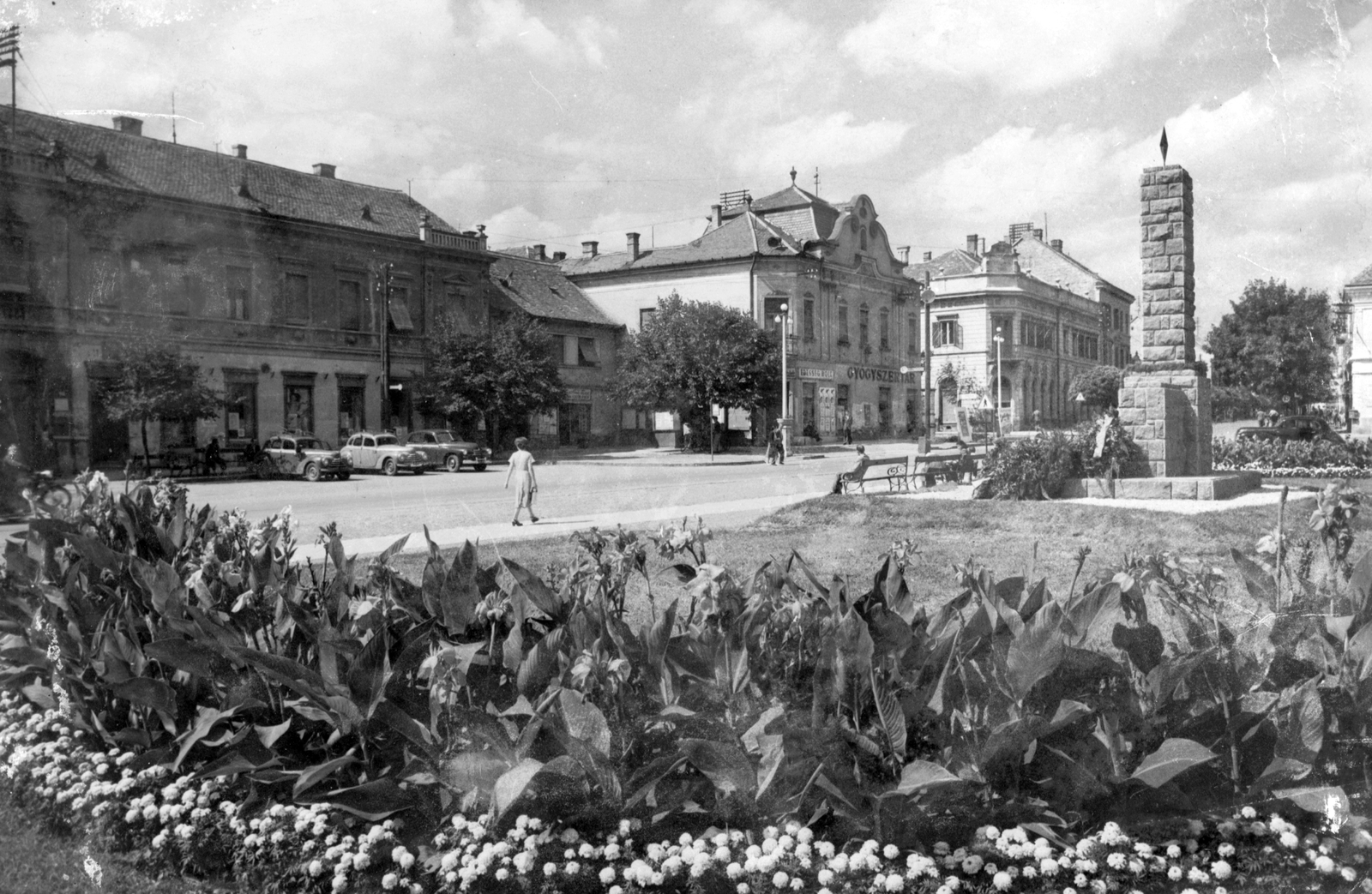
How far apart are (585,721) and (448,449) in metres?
17.4

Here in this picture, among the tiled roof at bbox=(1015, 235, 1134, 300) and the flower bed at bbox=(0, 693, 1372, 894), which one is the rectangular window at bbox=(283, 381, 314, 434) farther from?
the tiled roof at bbox=(1015, 235, 1134, 300)

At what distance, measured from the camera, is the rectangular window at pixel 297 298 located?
6844 millimetres

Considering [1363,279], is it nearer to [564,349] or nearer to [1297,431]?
[1297,431]

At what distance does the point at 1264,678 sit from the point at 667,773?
1590mm

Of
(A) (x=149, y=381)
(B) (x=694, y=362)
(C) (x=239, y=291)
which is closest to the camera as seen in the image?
(A) (x=149, y=381)

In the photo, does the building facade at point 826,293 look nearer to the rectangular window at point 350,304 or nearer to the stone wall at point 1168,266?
the rectangular window at point 350,304

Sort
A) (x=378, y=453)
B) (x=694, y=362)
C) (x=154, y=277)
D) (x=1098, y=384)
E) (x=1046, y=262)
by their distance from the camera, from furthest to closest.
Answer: (x=694, y=362) < (x=1098, y=384) < (x=378, y=453) < (x=1046, y=262) < (x=154, y=277)

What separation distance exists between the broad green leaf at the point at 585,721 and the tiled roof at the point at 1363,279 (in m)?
5.46

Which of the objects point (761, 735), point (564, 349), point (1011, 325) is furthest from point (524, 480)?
point (564, 349)

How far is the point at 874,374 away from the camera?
5176 mm

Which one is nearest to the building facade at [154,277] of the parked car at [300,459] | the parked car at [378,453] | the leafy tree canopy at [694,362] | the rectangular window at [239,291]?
the rectangular window at [239,291]

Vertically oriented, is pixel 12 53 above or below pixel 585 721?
above

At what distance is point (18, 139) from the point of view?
5.73 meters

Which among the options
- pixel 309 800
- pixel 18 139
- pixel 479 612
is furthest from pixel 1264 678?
pixel 18 139
